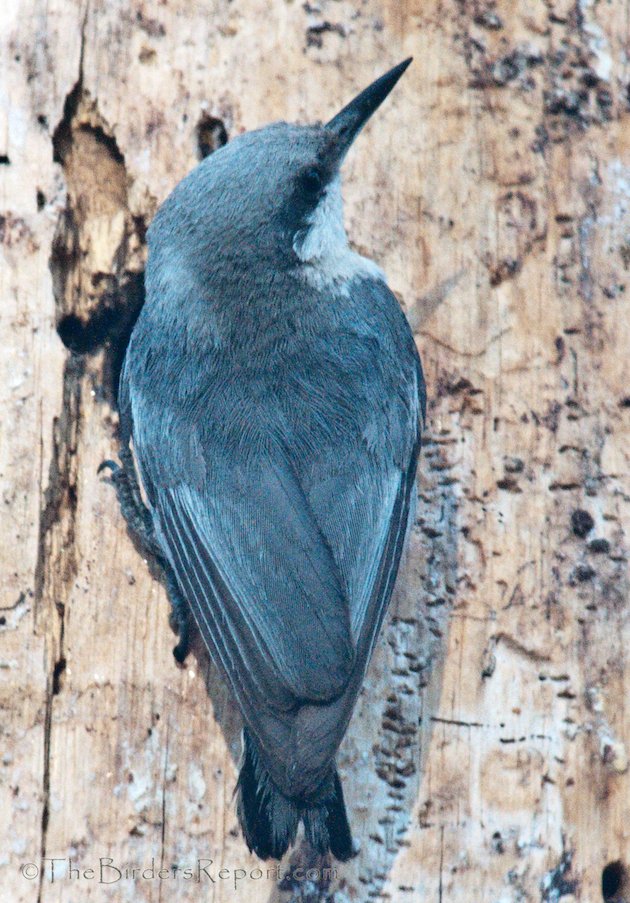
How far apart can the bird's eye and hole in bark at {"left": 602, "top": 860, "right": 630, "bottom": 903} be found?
2.11 meters

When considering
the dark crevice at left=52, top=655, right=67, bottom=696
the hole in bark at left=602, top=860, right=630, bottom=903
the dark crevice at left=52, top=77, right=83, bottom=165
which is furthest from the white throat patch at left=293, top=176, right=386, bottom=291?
the hole in bark at left=602, top=860, right=630, bottom=903

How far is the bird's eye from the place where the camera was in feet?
12.9

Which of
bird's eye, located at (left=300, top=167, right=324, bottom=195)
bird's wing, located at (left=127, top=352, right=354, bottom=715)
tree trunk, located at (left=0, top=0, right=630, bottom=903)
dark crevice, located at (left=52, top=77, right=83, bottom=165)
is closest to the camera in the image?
bird's wing, located at (left=127, top=352, right=354, bottom=715)

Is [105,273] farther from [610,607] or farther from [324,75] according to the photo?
[610,607]

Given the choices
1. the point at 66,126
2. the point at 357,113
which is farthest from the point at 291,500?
the point at 66,126

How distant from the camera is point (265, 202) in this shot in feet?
12.8

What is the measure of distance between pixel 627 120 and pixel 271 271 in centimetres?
131

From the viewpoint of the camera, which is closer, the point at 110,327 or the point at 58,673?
the point at 58,673

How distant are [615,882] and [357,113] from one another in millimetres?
2351

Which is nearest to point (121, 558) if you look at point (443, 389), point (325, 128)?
point (443, 389)

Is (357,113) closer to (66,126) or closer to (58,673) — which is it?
→ (66,126)

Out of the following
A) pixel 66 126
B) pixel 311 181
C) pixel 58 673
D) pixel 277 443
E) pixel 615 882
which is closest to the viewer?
pixel 277 443

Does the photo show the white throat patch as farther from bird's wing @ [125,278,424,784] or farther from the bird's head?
bird's wing @ [125,278,424,784]

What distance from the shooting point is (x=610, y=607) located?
396 cm
